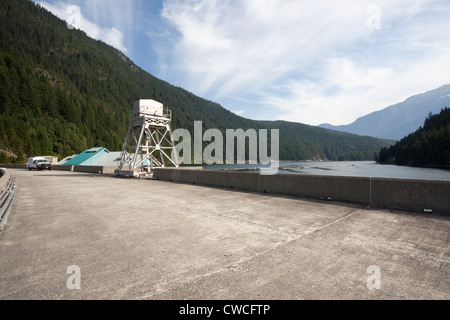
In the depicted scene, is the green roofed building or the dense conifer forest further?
the dense conifer forest

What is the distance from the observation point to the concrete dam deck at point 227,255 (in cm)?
273

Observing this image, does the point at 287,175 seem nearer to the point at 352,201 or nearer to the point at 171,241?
the point at 352,201

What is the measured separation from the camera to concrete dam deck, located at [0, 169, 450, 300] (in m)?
2.73

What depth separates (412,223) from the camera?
5652 mm

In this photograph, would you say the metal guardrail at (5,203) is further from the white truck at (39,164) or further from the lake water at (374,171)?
the white truck at (39,164)

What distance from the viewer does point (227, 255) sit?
3.76 m
